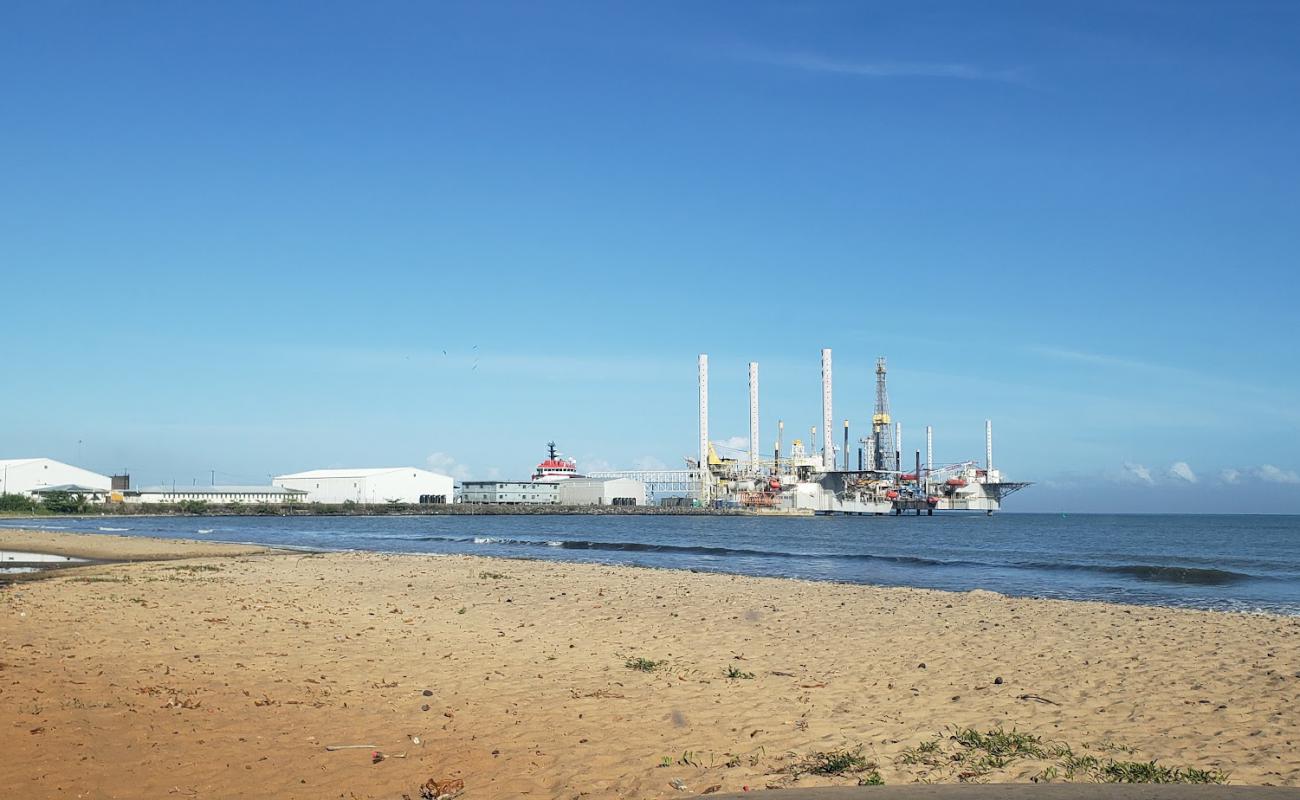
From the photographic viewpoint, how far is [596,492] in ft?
488

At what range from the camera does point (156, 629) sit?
43.0ft

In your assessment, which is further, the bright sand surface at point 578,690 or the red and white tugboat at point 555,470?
the red and white tugboat at point 555,470

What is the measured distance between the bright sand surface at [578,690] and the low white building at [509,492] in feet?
426

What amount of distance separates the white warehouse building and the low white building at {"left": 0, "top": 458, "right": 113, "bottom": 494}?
2410cm

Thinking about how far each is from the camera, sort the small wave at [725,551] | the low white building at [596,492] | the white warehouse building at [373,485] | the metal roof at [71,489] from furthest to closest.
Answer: the low white building at [596,492] → the white warehouse building at [373,485] → the metal roof at [71,489] → the small wave at [725,551]

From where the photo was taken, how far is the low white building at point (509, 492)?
484ft

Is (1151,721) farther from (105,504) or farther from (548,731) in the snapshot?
(105,504)

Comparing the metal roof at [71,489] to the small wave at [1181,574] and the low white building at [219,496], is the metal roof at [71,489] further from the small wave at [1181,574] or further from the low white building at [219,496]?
the small wave at [1181,574]

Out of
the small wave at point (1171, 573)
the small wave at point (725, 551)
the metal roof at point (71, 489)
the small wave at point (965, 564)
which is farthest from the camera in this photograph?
the metal roof at point (71, 489)

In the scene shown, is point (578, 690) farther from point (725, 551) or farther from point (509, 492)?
point (509, 492)

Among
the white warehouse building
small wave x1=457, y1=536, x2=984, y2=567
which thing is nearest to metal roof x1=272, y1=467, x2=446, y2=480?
the white warehouse building

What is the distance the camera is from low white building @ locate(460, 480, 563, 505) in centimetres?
14750

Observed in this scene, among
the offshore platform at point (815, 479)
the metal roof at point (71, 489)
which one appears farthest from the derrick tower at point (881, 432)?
the metal roof at point (71, 489)

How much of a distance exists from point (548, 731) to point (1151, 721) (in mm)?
5328
